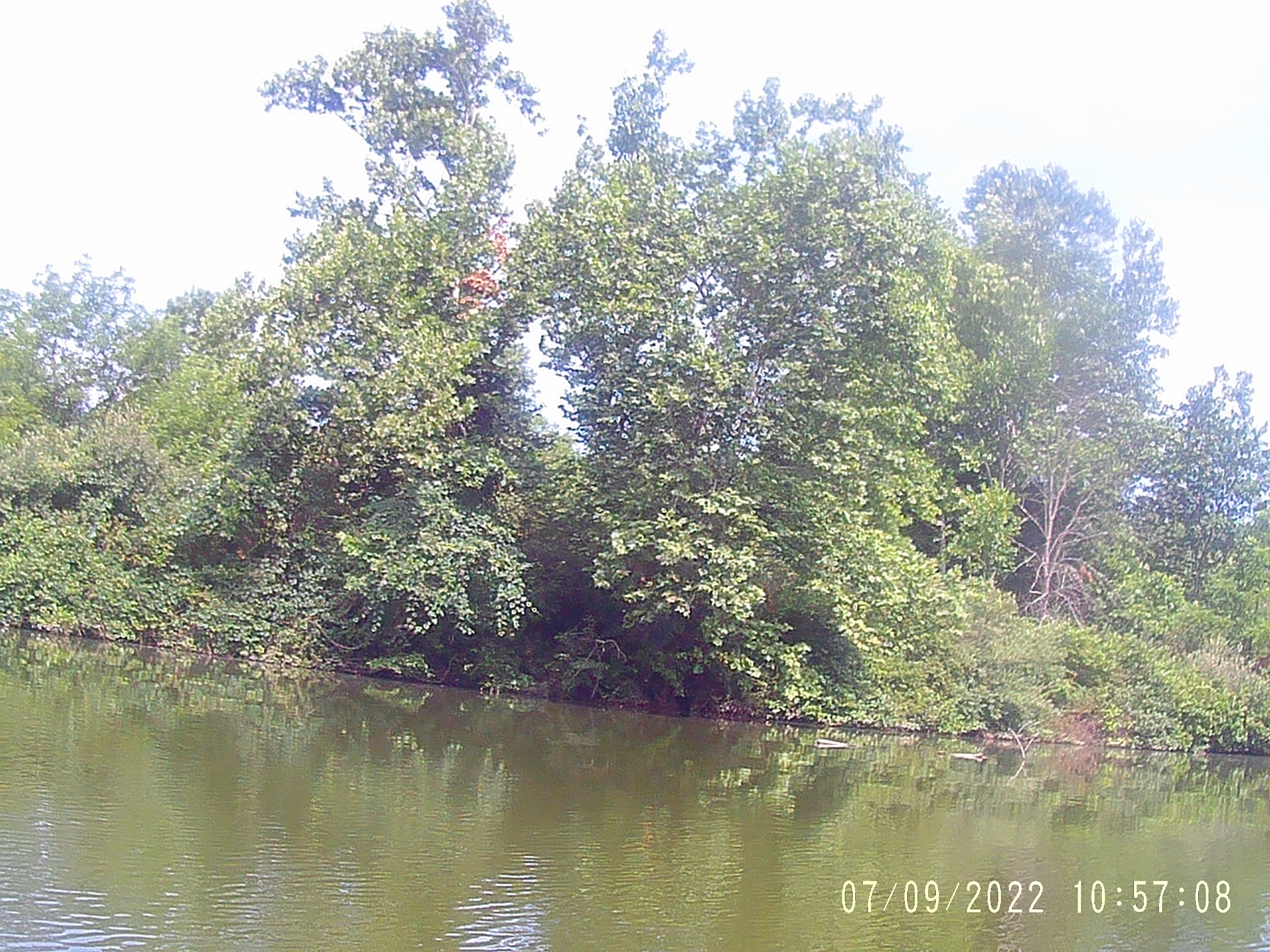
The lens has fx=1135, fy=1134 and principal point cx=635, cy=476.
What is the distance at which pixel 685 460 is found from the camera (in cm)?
2023

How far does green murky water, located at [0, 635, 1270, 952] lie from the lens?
24.4 ft

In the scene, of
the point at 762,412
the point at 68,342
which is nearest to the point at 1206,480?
the point at 762,412

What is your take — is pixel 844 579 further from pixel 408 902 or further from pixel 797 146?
pixel 408 902

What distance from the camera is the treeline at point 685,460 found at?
20422mm

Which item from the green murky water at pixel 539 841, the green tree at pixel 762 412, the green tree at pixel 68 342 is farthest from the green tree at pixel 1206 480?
the green tree at pixel 68 342

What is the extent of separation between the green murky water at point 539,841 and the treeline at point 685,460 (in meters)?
4.10

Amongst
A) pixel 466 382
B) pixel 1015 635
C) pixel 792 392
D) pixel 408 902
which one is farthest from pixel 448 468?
pixel 408 902

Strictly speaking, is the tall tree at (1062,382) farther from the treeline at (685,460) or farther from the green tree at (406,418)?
the green tree at (406,418)

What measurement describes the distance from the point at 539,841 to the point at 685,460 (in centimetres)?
1100

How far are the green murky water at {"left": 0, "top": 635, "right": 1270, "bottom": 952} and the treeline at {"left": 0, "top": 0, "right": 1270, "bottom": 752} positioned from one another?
4098 mm

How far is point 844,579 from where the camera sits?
20781 mm

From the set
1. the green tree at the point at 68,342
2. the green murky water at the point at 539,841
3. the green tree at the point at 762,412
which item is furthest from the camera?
the green tree at the point at 68,342

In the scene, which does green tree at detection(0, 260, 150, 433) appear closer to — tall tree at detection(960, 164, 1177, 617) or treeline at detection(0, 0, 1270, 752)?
treeline at detection(0, 0, 1270, 752)
